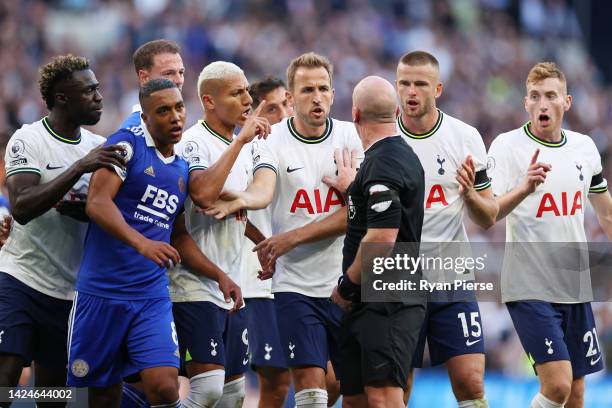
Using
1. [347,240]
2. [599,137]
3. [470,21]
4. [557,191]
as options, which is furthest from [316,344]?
[470,21]

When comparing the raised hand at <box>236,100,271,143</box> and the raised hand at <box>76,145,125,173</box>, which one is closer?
the raised hand at <box>76,145,125,173</box>

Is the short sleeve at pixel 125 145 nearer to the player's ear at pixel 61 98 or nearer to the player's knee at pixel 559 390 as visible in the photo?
the player's ear at pixel 61 98

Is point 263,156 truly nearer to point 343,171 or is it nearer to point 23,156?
point 343,171

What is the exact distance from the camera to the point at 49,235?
8.71m

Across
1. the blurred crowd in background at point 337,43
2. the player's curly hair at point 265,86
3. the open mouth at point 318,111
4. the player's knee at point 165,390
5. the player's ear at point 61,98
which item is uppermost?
the blurred crowd in background at point 337,43

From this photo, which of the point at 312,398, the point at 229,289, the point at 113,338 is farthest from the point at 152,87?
the point at 312,398

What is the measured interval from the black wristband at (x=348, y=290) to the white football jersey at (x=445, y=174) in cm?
143

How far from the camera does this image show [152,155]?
8227 mm

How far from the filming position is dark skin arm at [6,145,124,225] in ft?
26.0

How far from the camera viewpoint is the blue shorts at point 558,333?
32.2 feet

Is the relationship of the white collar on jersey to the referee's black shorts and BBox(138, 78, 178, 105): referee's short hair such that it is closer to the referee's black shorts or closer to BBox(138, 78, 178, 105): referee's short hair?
BBox(138, 78, 178, 105): referee's short hair

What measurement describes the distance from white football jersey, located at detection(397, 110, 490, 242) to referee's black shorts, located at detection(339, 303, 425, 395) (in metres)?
1.29

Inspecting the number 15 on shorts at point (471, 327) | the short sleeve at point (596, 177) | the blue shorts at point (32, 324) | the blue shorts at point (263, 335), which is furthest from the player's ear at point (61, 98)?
the short sleeve at point (596, 177)

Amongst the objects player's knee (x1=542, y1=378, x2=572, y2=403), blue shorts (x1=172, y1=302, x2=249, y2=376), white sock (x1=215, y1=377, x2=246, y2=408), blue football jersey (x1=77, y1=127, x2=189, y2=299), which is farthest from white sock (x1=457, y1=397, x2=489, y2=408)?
blue football jersey (x1=77, y1=127, x2=189, y2=299)
